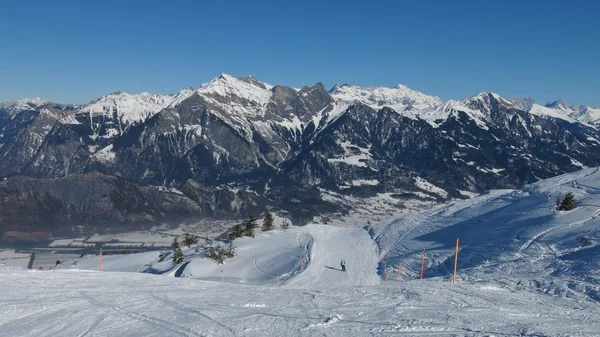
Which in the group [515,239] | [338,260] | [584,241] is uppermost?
[584,241]

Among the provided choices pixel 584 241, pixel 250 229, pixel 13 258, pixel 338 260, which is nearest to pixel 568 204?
pixel 584 241

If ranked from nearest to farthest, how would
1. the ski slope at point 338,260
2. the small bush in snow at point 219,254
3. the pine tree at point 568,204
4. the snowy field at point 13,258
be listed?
the ski slope at point 338,260
the pine tree at point 568,204
the small bush in snow at point 219,254
the snowy field at point 13,258

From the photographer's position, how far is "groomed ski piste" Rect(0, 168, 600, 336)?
1609 cm

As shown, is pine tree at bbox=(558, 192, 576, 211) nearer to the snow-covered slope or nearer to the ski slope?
the snow-covered slope

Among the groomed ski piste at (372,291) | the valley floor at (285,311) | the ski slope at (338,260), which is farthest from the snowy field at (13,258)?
the valley floor at (285,311)

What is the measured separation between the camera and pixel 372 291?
74.5 ft

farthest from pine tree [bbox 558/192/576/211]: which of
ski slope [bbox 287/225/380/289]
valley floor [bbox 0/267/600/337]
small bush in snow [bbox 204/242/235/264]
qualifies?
small bush in snow [bbox 204/242/235/264]

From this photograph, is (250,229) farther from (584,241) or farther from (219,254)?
(584,241)

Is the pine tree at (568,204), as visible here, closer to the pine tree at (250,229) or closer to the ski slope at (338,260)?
the ski slope at (338,260)

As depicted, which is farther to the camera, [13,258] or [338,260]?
[13,258]

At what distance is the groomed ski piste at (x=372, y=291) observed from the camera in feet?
52.8

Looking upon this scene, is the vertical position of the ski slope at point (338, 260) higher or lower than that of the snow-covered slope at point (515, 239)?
lower

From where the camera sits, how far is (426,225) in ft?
191

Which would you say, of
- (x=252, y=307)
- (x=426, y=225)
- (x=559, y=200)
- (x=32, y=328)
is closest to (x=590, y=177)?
(x=559, y=200)
